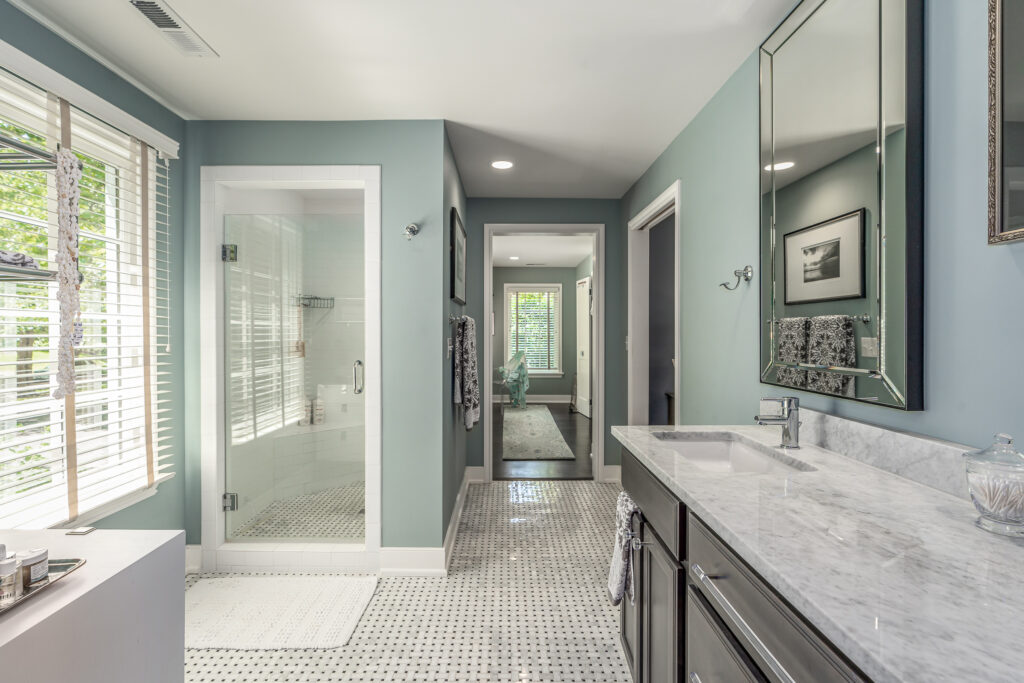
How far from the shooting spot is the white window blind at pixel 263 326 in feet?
8.88

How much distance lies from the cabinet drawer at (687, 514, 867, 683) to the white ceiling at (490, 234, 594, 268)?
4826 mm

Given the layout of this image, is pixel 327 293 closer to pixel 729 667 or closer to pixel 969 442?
pixel 729 667

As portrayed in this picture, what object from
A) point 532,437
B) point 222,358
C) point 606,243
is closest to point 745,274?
point 606,243

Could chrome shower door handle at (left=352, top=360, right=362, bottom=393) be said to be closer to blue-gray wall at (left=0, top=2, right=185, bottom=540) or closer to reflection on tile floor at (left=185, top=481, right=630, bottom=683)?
blue-gray wall at (left=0, top=2, right=185, bottom=540)

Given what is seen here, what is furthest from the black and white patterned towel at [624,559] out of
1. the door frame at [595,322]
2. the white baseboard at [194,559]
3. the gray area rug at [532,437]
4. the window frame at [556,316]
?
the window frame at [556,316]

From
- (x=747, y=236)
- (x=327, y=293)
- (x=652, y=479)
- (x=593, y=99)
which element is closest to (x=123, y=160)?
(x=327, y=293)

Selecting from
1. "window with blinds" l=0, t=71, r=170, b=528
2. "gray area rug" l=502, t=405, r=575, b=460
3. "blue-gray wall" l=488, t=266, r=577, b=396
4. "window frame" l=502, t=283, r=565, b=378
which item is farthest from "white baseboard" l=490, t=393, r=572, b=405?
"window with blinds" l=0, t=71, r=170, b=528

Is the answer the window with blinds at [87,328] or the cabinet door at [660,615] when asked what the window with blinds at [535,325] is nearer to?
the window with blinds at [87,328]

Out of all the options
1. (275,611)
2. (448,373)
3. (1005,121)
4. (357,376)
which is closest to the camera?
(1005,121)

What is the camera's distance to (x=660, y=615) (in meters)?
1.36

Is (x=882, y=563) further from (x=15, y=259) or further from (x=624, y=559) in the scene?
(x=15, y=259)

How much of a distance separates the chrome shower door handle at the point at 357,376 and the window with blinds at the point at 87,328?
0.88 m

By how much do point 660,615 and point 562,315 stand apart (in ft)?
24.0

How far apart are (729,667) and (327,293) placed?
2.47 metres
